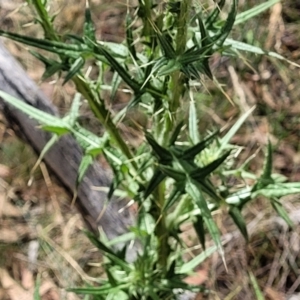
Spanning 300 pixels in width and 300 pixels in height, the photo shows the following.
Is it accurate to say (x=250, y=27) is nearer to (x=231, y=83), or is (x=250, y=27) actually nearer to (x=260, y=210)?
(x=231, y=83)

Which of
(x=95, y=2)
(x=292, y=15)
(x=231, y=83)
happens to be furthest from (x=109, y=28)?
(x=292, y=15)

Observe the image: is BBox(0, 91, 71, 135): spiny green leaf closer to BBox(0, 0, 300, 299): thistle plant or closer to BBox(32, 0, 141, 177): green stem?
BBox(0, 0, 300, 299): thistle plant

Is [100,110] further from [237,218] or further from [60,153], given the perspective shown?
[60,153]

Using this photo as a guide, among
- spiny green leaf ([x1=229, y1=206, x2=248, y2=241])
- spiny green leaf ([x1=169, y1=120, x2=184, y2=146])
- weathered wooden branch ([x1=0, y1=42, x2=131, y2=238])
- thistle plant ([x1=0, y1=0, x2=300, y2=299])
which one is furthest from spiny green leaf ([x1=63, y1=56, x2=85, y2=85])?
weathered wooden branch ([x1=0, y1=42, x2=131, y2=238])

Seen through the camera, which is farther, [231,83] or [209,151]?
[231,83]

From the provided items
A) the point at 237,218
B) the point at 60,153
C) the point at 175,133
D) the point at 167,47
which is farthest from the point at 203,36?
the point at 60,153

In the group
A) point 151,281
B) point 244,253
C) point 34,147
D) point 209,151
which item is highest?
point 209,151
